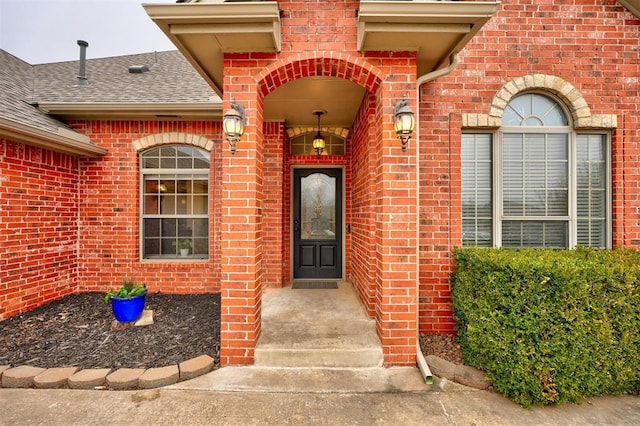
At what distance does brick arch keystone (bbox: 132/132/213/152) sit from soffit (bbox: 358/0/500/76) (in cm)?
319

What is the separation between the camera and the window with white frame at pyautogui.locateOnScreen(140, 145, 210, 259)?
5.03 m

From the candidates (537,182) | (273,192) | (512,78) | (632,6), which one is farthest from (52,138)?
(632,6)

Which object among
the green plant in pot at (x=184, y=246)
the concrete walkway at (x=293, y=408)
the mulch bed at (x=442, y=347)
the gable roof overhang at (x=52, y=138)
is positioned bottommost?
the concrete walkway at (x=293, y=408)

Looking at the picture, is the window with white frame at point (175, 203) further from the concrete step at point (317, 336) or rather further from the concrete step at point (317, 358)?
the concrete step at point (317, 358)

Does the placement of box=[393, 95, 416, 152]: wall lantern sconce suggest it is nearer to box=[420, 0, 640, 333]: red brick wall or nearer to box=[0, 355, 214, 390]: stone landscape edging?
box=[420, 0, 640, 333]: red brick wall

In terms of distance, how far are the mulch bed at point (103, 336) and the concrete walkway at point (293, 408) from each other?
402mm

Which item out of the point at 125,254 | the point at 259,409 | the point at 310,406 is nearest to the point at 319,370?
the point at 310,406

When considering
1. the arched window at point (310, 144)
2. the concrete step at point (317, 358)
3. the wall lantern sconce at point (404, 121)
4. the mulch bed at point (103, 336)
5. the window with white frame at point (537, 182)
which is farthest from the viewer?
the arched window at point (310, 144)

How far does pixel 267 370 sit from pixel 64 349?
225 cm

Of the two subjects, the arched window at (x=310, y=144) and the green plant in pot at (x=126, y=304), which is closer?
the green plant in pot at (x=126, y=304)

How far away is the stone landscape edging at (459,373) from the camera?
2.57 metres

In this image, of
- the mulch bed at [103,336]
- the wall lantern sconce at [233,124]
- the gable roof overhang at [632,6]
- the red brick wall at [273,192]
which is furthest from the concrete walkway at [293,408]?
the gable roof overhang at [632,6]

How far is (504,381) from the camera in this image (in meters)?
2.44

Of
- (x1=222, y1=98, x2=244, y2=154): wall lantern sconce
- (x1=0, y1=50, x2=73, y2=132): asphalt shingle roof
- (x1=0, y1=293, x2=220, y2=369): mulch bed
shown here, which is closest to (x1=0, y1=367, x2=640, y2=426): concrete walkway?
(x1=0, y1=293, x2=220, y2=369): mulch bed
